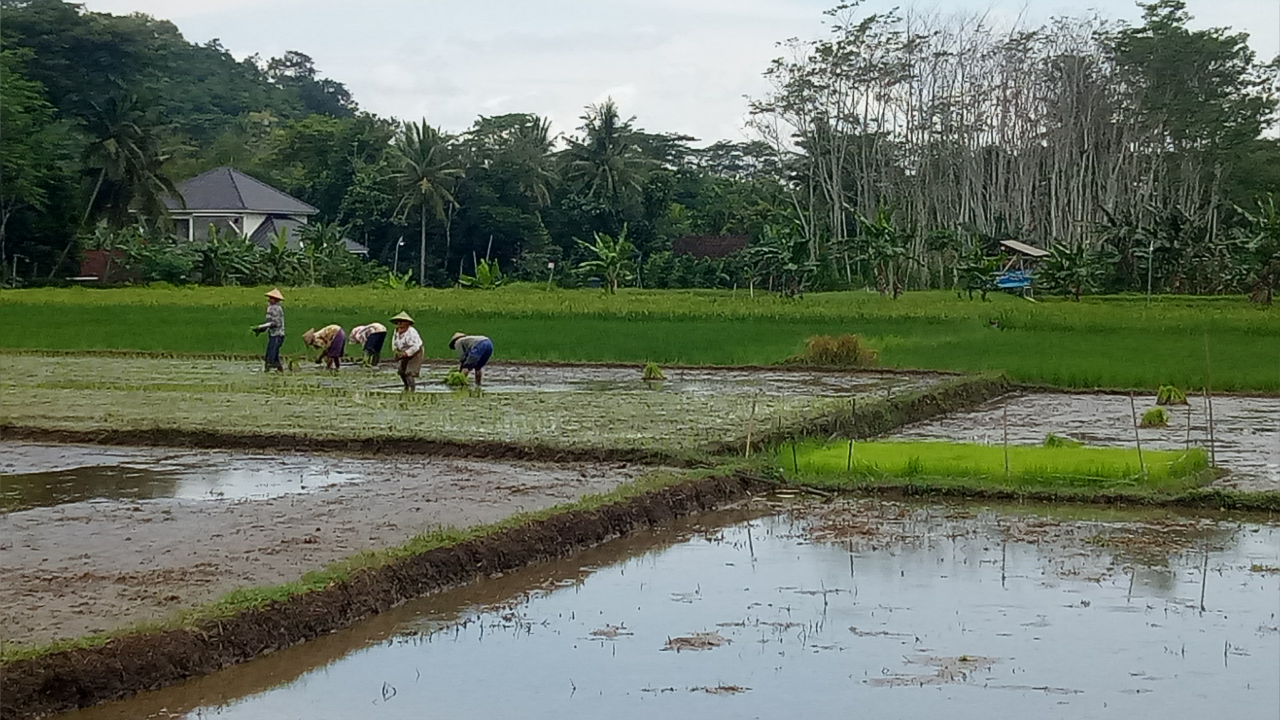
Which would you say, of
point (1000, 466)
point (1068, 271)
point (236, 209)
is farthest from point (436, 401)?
point (236, 209)

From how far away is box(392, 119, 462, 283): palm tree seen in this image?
140ft

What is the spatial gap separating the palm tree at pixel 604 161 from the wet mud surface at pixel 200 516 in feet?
121

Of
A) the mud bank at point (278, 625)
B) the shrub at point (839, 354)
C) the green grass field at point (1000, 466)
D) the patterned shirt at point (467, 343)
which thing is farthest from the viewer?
the shrub at point (839, 354)

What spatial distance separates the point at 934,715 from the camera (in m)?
4.24

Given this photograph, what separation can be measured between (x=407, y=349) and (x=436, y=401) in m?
0.87

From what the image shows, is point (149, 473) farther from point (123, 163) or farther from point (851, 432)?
point (123, 163)

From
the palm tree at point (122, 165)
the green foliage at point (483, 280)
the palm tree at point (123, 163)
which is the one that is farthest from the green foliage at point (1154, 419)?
the palm tree at point (123, 163)

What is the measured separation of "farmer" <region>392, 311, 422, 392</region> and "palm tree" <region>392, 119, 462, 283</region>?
29221mm

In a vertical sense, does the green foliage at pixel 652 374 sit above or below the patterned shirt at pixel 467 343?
below

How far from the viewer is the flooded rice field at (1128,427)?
10006mm

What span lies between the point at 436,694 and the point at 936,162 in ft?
136

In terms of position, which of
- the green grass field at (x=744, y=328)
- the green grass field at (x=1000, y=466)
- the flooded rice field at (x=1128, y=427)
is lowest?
the flooded rice field at (x=1128, y=427)

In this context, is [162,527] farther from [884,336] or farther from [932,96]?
[932,96]

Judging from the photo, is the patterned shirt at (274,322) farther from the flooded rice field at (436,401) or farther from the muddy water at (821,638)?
the muddy water at (821,638)
